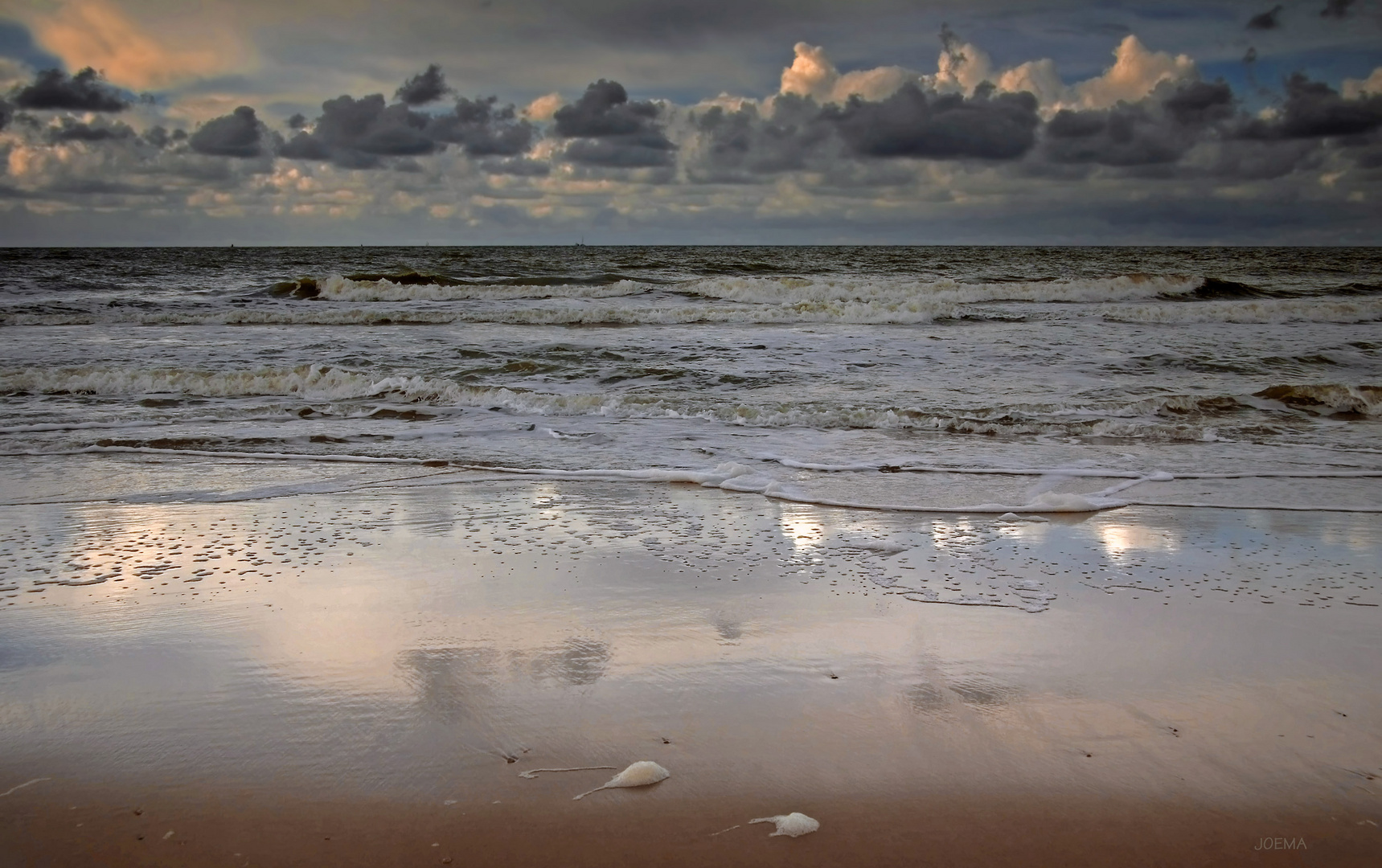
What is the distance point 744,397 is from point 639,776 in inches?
355

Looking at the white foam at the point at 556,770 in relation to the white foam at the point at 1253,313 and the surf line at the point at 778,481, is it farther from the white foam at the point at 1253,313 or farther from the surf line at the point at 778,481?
the white foam at the point at 1253,313

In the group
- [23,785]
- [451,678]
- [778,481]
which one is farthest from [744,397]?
[23,785]

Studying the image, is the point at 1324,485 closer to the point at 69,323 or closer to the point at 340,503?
the point at 340,503

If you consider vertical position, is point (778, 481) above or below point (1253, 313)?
below

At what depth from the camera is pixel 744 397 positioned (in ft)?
38.1

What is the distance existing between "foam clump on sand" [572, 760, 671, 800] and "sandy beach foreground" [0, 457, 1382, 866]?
43 mm

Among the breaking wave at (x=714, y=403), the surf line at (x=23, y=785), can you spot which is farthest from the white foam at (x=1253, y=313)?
the surf line at (x=23, y=785)

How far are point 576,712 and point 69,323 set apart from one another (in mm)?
23464

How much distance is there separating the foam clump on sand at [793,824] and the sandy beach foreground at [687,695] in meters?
0.04

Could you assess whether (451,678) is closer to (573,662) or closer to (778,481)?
(573,662)

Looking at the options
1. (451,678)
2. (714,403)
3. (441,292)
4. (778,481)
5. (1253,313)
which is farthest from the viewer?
(441,292)

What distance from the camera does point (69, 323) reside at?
2136 centimetres

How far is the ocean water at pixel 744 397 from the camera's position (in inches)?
286

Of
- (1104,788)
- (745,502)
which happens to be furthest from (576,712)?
(745,502)
